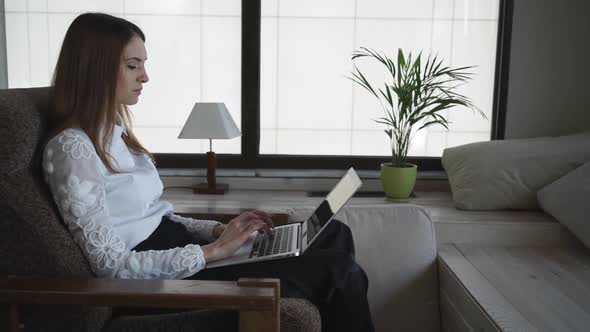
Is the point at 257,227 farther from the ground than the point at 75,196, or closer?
closer

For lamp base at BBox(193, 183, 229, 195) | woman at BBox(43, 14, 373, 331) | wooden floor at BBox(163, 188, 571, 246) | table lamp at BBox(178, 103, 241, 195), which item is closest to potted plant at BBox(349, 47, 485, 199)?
wooden floor at BBox(163, 188, 571, 246)

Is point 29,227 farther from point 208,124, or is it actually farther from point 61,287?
point 208,124

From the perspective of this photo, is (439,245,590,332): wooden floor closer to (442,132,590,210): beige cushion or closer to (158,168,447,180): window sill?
(442,132,590,210): beige cushion

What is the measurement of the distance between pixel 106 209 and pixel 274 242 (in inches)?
20.6

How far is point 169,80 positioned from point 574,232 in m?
2.12

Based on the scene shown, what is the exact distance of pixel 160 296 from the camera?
1234mm

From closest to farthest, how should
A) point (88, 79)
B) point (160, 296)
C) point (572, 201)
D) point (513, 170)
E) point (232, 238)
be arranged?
point (160, 296) → point (88, 79) → point (232, 238) → point (572, 201) → point (513, 170)

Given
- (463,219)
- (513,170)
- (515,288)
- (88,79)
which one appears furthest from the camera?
(513,170)

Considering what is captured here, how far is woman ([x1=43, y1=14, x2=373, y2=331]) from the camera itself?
139cm

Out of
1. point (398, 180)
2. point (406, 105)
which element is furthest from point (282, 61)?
point (398, 180)

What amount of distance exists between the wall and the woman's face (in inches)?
82.6

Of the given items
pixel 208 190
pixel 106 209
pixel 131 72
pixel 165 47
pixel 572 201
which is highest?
pixel 165 47

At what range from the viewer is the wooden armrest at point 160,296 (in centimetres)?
123

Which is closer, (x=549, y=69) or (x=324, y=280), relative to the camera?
(x=324, y=280)
